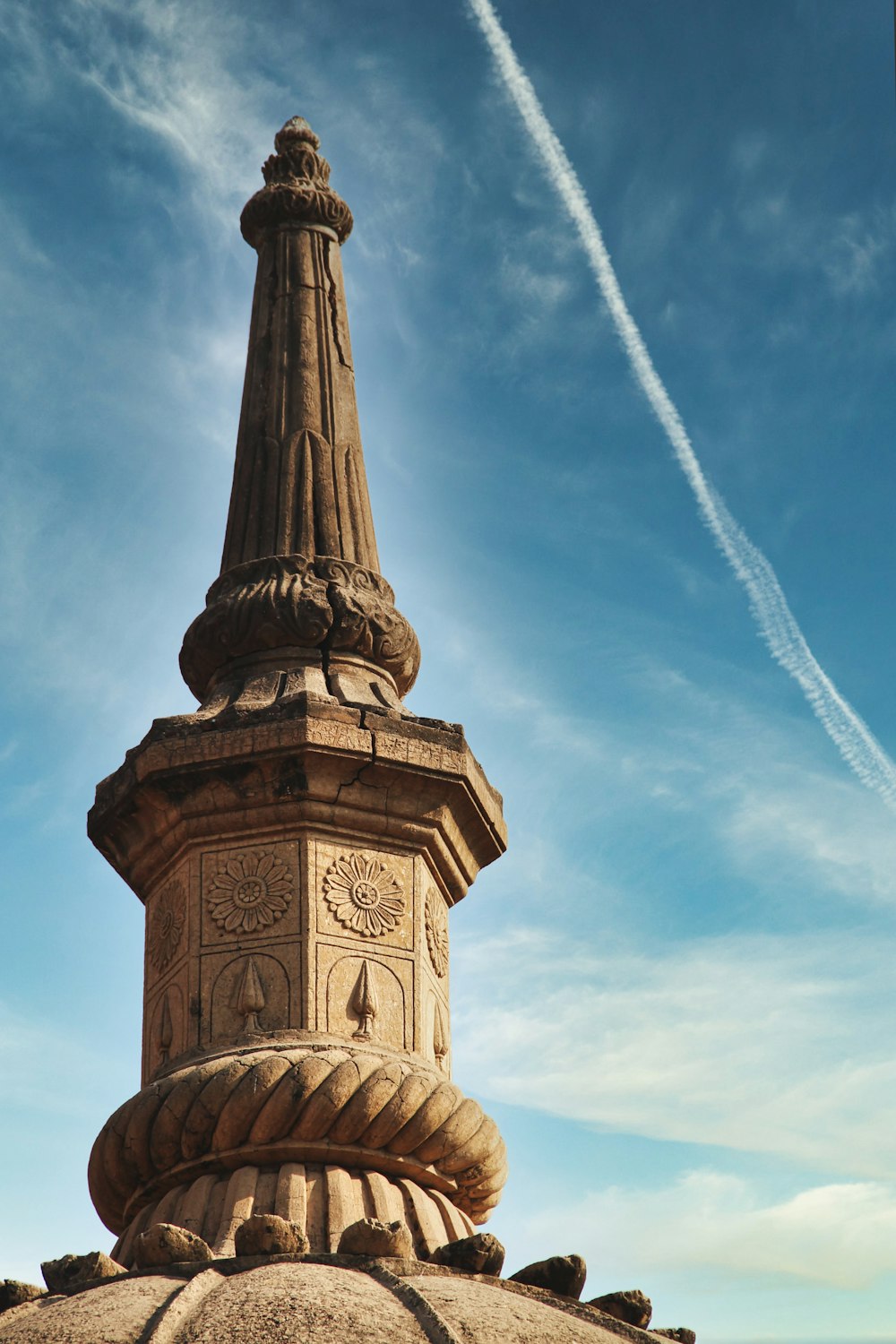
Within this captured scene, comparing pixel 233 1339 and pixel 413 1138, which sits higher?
pixel 413 1138

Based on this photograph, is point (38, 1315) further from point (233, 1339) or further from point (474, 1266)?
point (474, 1266)

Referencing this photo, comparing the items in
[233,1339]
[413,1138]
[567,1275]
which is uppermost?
[413,1138]

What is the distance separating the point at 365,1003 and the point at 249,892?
0.84m

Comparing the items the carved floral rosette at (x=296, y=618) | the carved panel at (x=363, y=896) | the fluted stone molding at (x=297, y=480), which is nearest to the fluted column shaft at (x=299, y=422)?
the fluted stone molding at (x=297, y=480)

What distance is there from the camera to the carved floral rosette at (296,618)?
10531 mm

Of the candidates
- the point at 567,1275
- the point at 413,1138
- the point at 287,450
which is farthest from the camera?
the point at 287,450

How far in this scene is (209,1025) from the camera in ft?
30.1

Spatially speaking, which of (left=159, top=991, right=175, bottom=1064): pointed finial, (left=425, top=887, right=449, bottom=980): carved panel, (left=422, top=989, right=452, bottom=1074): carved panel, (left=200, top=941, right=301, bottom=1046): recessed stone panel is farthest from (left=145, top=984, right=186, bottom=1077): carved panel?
(left=425, top=887, right=449, bottom=980): carved panel

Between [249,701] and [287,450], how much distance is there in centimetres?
220

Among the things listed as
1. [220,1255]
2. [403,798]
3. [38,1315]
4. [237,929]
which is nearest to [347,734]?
[403,798]

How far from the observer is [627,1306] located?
752 cm

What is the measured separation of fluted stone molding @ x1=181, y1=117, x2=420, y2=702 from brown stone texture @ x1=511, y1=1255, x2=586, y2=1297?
3.93 metres

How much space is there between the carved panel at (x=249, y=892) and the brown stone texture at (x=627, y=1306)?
2578 millimetres

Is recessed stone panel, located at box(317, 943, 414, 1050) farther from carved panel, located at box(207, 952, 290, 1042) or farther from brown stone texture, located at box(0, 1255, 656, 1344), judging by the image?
brown stone texture, located at box(0, 1255, 656, 1344)
